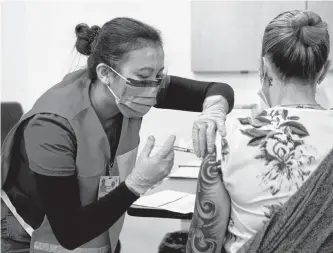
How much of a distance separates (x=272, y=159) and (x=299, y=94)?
191mm

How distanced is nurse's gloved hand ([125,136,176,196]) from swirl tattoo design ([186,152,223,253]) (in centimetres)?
18

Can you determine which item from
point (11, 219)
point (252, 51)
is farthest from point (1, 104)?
point (252, 51)

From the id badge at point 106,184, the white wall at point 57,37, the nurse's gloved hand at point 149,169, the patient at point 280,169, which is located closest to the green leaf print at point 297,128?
the patient at point 280,169

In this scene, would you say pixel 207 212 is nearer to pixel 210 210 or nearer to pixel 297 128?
pixel 210 210

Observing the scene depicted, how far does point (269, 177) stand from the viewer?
3.17 feet

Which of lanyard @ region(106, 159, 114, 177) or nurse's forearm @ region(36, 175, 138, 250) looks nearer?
nurse's forearm @ region(36, 175, 138, 250)

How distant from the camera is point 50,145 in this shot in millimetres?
1140

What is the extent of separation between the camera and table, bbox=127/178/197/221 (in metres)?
1.40

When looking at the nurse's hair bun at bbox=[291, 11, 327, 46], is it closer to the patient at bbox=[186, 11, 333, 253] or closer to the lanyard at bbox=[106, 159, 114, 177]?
the patient at bbox=[186, 11, 333, 253]

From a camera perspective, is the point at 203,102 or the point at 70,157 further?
the point at 203,102

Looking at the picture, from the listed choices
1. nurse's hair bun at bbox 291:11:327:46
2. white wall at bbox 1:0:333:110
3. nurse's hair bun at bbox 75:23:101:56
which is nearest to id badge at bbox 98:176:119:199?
nurse's hair bun at bbox 75:23:101:56

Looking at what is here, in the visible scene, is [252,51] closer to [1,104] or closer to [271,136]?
[1,104]

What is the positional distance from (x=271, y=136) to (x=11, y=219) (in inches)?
33.6

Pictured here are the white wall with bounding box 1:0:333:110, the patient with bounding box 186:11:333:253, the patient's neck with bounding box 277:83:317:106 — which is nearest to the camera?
the patient with bounding box 186:11:333:253
